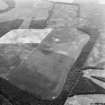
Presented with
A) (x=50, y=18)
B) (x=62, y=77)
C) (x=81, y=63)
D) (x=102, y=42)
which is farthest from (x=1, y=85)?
(x=50, y=18)

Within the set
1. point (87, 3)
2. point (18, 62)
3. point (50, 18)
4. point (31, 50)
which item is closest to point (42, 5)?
point (50, 18)

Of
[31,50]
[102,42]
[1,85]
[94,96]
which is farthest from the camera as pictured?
[102,42]

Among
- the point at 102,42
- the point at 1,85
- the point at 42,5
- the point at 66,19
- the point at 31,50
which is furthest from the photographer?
the point at 42,5

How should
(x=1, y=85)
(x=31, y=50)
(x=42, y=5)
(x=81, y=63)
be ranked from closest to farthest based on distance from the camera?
(x=1, y=85), (x=81, y=63), (x=31, y=50), (x=42, y=5)

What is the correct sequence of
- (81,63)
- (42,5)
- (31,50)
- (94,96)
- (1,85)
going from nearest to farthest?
(94,96)
(1,85)
(81,63)
(31,50)
(42,5)

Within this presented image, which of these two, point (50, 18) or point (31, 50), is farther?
point (50, 18)

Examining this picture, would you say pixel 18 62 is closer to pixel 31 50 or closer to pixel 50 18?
pixel 31 50

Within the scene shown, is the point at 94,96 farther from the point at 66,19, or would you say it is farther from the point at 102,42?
the point at 66,19

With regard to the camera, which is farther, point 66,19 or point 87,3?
point 87,3
